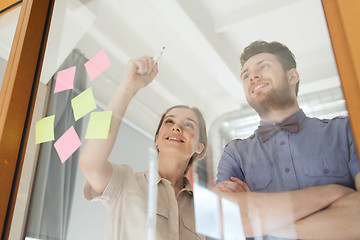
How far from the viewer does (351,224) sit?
579mm

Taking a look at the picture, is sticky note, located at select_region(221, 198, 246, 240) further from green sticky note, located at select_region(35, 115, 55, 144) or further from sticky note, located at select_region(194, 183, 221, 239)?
green sticky note, located at select_region(35, 115, 55, 144)

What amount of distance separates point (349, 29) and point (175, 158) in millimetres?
507

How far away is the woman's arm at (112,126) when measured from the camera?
37.2 inches

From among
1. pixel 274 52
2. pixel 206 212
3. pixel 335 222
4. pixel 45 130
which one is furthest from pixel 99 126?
pixel 335 222

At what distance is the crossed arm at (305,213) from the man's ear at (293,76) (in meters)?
0.24

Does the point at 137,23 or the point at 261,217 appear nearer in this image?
the point at 261,217

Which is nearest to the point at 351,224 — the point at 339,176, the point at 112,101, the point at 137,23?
the point at 339,176

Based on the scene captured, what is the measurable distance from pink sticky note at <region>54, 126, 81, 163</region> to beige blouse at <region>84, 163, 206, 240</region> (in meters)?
0.15

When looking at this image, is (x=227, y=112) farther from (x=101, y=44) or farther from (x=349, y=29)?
(x=101, y=44)

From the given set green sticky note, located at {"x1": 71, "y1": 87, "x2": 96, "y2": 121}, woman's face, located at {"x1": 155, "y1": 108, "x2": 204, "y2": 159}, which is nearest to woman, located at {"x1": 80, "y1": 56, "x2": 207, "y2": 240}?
woman's face, located at {"x1": 155, "y1": 108, "x2": 204, "y2": 159}

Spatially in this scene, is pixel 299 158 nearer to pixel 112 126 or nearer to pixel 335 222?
pixel 335 222

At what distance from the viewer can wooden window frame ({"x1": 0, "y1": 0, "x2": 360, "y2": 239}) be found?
68 centimetres

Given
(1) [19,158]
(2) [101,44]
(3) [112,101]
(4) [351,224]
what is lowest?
(4) [351,224]

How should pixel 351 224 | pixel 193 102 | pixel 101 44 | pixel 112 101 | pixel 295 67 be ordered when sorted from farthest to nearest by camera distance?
pixel 101 44 → pixel 112 101 → pixel 193 102 → pixel 295 67 → pixel 351 224
